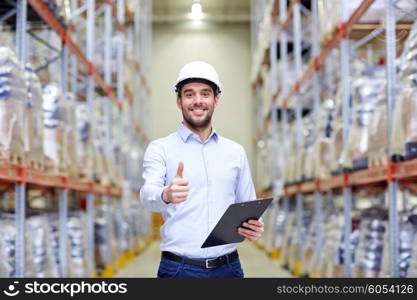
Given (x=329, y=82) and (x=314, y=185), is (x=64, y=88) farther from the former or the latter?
(x=329, y=82)

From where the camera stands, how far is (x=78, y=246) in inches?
295

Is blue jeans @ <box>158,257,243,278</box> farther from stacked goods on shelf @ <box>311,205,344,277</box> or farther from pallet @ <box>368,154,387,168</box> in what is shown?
stacked goods on shelf @ <box>311,205,344,277</box>

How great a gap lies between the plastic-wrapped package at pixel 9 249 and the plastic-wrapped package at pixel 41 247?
1.21 feet

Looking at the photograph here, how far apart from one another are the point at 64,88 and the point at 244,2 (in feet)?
42.2

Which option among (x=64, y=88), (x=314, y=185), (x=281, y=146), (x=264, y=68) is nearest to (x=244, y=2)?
(x=264, y=68)

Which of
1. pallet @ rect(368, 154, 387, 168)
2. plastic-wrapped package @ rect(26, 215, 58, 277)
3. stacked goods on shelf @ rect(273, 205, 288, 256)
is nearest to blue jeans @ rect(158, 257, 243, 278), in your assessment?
pallet @ rect(368, 154, 387, 168)

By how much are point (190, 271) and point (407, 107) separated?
230 cm

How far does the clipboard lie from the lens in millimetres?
2236

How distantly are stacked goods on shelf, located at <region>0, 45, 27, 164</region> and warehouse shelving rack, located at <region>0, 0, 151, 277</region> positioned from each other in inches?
4.2

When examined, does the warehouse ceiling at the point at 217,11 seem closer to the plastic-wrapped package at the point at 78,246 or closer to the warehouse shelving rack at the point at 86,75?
the warehouse shelving rack at the point at 86,75

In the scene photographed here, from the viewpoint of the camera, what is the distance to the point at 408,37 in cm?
452

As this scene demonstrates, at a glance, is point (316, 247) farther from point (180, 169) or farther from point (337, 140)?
point (180, 169)

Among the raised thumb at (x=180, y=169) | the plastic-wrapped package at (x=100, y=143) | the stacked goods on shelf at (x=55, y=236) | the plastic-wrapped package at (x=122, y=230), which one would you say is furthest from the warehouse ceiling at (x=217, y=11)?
the raised thumb at (x=180, y=169)

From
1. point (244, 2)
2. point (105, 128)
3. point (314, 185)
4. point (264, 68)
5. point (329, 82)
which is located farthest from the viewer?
point (244, 2)
